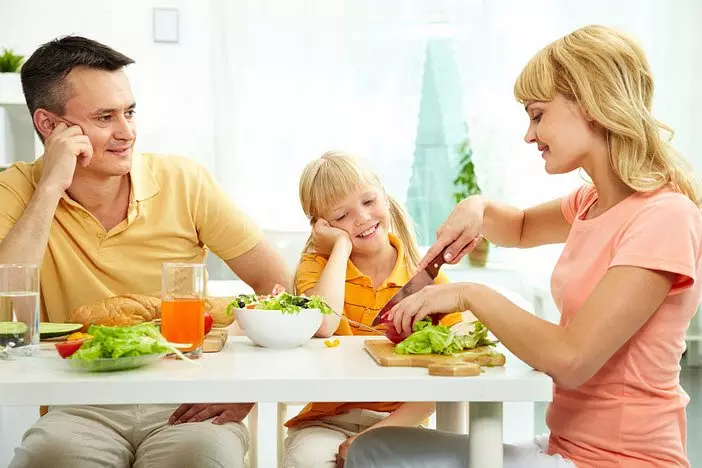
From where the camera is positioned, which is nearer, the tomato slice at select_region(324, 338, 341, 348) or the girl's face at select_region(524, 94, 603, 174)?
the girl's face at select_region(524, 94, 603, 174)

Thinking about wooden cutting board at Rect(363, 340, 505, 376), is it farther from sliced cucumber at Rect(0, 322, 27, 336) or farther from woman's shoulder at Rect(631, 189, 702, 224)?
sliced cucumber at Rect(0, 322, 27, 336)

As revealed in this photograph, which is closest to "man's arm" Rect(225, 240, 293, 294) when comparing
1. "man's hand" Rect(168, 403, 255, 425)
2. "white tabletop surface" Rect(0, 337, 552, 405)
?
"man's hand" Rect(168, 403, 255, 425)

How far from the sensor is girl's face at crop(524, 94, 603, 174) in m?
1.63

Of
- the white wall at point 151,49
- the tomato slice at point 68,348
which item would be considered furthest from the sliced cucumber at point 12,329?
the white wall at point 151,49

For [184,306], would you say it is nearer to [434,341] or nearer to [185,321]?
[185,321]

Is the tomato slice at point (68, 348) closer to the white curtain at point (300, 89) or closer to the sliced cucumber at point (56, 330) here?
the sliced cucumber at point (56, 330)

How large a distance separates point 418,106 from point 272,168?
0.79 metres

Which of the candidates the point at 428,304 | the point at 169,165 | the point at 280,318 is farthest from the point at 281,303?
the point at 169,165

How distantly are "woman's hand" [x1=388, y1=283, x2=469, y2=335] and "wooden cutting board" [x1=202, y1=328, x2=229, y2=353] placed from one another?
0.32 meters

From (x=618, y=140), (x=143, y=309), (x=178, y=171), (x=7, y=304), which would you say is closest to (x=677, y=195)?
(x=618, y=140)

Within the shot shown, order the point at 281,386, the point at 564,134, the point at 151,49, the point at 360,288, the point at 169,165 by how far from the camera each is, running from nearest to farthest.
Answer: the point at 281,386, the point at 564,134, the point at 360,288, the point at 169,165, the point at 151,49

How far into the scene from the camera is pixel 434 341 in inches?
60.9

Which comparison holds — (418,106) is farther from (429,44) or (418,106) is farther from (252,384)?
(252,384)

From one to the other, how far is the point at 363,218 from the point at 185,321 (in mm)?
811
